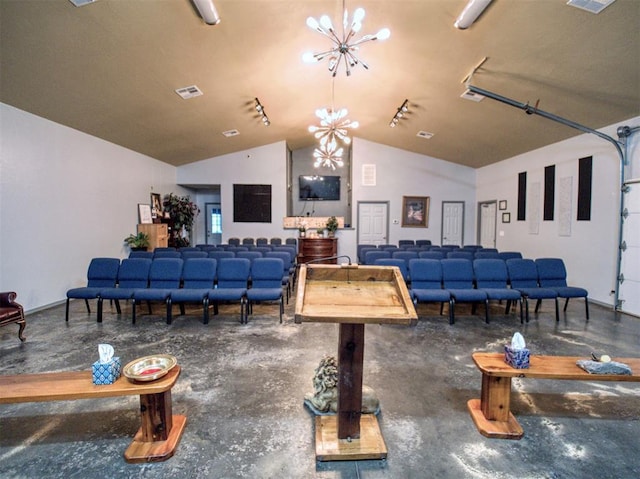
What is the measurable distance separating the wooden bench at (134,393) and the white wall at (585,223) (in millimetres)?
6560

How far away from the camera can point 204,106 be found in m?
5.98

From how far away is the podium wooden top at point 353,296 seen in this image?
1.59 meters

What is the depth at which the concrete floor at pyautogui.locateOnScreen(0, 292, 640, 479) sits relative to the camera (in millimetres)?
1794

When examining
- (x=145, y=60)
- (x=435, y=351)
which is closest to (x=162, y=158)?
(x=145, y=60)

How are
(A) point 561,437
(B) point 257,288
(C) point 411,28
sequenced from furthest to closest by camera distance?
(B) point 257,288, (C) point 411,28, (A) point 561,437

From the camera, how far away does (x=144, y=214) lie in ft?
24.8

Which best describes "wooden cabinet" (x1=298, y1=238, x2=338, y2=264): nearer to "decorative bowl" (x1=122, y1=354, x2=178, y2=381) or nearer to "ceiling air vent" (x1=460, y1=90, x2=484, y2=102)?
"ceiling air vent" (x1=460, y1=90, x2=484, y2=102)

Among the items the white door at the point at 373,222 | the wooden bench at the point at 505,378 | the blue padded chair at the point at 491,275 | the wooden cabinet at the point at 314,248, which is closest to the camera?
the wooden bench at the point at 505,378

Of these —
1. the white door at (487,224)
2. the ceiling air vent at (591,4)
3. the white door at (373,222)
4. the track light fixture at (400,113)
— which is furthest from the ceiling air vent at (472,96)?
the white door at (373,222)

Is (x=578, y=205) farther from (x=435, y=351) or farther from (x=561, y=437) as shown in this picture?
(x=561, y=437)

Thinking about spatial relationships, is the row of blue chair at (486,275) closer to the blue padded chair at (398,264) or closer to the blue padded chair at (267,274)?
the blue padded chair at (398,264)

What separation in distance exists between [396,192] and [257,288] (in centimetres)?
648

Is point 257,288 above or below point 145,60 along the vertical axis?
below

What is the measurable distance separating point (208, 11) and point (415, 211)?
7752 millimetres
